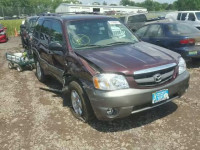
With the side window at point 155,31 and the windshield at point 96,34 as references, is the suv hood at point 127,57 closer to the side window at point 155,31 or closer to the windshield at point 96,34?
the windshield at point 96,34

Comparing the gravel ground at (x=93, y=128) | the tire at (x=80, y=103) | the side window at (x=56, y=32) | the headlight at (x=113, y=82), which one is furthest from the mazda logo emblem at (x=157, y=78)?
the side window at (x=56, y=32)

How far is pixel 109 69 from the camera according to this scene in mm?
3379

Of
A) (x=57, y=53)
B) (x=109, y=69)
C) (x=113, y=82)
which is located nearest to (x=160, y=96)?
(x=113, y=82)

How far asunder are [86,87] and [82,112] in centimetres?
60

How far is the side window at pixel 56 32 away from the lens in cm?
456

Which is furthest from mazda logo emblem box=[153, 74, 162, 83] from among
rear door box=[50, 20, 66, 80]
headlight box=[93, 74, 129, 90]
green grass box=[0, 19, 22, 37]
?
green grass box=[0, 19, 22, 37]

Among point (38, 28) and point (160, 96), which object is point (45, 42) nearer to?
point (38, 28)

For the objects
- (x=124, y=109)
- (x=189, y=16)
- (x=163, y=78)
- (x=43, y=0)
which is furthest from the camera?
(x=43, y=0)

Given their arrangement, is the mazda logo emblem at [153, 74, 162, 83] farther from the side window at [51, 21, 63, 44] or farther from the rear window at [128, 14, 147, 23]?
the rear window at [128, 14, 147, 23]

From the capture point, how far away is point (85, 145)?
3.45 metres

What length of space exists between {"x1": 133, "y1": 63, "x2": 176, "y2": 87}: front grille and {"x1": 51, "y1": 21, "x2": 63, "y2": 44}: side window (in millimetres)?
1838

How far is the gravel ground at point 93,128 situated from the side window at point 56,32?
1.41 m

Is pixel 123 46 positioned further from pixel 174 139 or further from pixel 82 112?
pixel 174 139

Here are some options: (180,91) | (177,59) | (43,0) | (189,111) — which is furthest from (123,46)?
(43,0)
